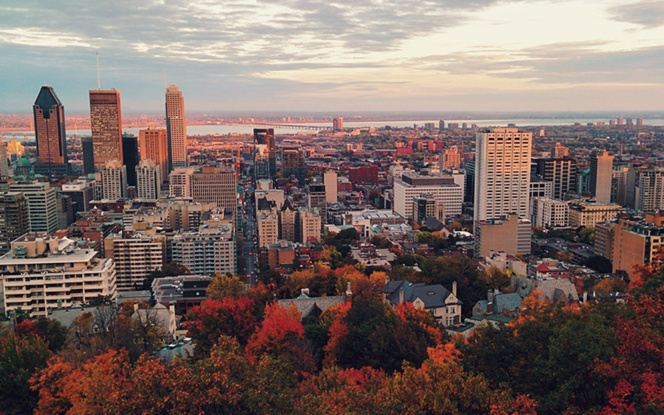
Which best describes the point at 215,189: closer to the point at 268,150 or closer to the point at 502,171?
the point at 502,171

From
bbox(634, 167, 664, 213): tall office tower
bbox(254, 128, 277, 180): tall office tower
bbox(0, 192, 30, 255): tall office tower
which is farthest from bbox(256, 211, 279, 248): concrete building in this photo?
bbox(254, 128, 277, 180): tall office tower

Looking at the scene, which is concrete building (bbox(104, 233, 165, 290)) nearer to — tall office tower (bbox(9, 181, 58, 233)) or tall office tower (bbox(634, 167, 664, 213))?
tall office tower (bbox(9, 181, 58, 233))

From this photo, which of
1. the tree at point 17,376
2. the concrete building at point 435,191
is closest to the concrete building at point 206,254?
the tree at point 17,376

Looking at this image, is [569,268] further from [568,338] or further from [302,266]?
[568,338]

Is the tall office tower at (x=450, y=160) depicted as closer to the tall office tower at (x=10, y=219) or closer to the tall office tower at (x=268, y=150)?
the tall office tower at (x=268, y=150)

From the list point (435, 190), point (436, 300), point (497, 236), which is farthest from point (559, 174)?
point (436, 300)

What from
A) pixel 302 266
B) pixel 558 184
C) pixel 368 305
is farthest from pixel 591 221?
pixel 368 305

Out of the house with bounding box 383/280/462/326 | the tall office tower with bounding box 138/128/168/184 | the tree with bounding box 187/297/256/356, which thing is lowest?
the house with bounding box 383/280/462/326
